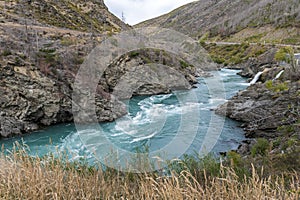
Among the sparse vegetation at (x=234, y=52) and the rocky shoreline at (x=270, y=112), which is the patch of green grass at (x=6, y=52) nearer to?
the rocky shoreline at (x=270, y=112)

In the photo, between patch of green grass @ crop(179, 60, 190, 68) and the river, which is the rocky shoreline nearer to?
the river

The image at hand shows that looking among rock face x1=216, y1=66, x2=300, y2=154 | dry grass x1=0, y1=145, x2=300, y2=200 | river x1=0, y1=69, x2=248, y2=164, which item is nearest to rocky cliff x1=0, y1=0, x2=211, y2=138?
river x1=0, y1=69, x2=248, y2=164

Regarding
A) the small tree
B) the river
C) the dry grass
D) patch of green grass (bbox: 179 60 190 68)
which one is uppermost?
patch of green grass (bbox: 179 60 190 68)

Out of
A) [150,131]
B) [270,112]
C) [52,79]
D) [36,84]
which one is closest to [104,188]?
[150,131]

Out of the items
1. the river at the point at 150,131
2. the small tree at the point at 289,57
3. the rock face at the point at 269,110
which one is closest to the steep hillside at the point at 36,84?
the river at the point at 150,131

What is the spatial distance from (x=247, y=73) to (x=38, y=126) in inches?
962

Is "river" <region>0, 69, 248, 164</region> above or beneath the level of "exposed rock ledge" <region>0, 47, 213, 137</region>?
beneath

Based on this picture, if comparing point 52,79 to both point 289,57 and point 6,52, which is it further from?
point 289,57

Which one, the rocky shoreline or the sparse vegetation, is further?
the sparse vegetation

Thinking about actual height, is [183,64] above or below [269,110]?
above

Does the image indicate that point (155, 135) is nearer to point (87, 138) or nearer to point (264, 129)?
point (87, 138)

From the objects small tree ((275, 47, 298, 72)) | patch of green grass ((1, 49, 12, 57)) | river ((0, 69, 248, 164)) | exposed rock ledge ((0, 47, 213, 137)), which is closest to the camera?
river ((0, 69, 248, 164))

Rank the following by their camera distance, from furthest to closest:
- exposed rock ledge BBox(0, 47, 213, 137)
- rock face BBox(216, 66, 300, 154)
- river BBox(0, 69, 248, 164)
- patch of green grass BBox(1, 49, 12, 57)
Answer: patch of green grass BBox(1, 49, 12, 57), exposed rock ledge BBox(0, 47, 213, 137), river BBox(0, 69, 248, 164), rock face BBox(216, 66, 300, 154)

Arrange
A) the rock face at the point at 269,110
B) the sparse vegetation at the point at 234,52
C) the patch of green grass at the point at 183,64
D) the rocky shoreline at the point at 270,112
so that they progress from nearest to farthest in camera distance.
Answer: the rocky shoreline at the point at 270,112 → the rock face at the point at 269,110 → the patch of green grass at the point at 183,64 → the sparse vegetation at the point at 234,52
